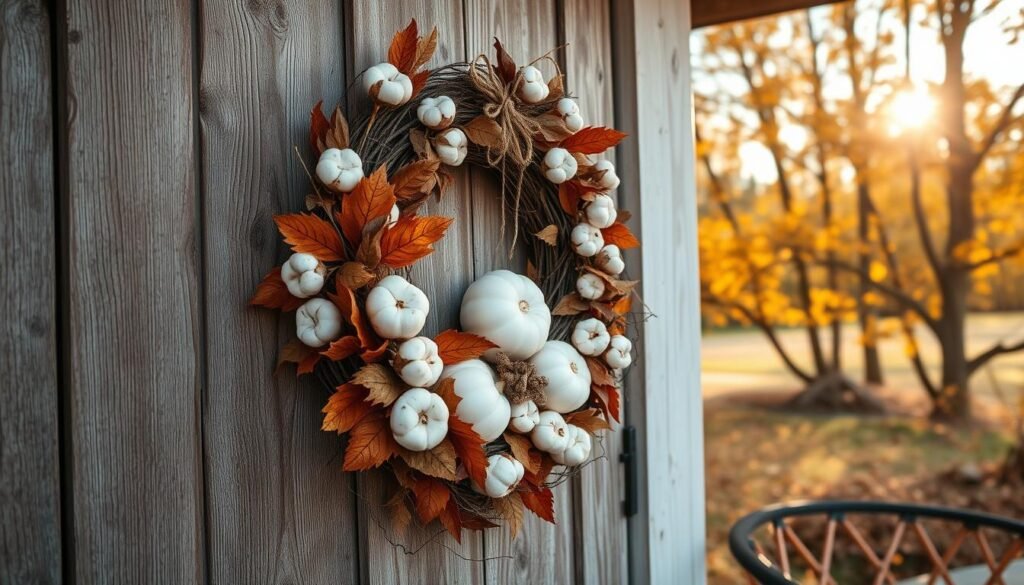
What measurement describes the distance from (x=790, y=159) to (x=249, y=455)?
3966mm

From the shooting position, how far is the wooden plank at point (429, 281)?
3.72 ft

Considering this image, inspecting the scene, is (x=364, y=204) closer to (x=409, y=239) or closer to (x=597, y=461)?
(x=409, y=239)

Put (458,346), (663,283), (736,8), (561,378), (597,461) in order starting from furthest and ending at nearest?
(736,8), (663,283), (597,461), (561,378), (458,346)

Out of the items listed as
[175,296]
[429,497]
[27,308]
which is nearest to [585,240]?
[429,497]

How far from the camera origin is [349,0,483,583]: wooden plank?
1134 millimetres

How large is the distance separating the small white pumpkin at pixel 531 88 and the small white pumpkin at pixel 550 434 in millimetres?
495

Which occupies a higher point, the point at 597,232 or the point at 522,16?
the point at 522,16

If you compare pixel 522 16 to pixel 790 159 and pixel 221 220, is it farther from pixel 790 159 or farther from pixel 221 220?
pixel 790 159

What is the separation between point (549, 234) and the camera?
1288mm

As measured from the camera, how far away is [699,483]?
68.4 inches

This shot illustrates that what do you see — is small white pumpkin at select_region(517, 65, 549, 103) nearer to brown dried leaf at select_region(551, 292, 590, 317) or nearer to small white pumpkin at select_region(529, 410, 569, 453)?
brown dried leaf at select_region(551, 292, 590, 317)

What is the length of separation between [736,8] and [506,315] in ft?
4.60

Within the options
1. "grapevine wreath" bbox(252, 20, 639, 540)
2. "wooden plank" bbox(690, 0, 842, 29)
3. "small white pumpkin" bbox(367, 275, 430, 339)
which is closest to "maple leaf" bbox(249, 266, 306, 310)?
"grapevine wreath" bbox(252, 20, 639, 540)

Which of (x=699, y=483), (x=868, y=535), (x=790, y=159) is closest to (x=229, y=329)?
(x=699, y=483)
